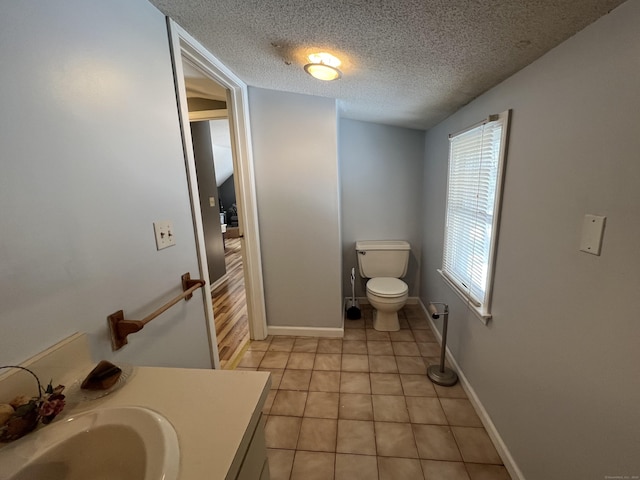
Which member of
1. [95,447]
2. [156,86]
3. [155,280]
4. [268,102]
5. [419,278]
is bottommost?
[419,278]

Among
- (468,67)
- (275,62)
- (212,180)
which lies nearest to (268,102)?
(275,62)

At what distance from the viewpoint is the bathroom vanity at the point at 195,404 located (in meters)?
0.58

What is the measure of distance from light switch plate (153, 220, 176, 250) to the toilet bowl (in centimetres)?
174

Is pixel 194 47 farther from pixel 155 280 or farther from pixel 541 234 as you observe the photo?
pixel 541 234

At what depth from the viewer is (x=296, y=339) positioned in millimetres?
2496

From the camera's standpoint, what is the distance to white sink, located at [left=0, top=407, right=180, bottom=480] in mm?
563

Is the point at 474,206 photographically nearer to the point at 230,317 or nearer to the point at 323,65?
the point at 323,65

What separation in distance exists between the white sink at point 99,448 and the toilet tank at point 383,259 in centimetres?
224

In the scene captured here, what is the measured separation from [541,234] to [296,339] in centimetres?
200

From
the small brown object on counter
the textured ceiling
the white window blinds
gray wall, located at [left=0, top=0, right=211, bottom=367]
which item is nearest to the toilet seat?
the white window blinds

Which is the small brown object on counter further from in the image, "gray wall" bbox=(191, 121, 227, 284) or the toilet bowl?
"gray wall" bbox=(191, 121, 227, 284)

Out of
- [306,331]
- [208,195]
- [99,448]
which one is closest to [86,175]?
[99,448]

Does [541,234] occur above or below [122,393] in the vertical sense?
above

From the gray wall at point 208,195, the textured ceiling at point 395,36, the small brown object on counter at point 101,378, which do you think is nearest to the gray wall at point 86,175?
the small brown object on counter at point 101,378
